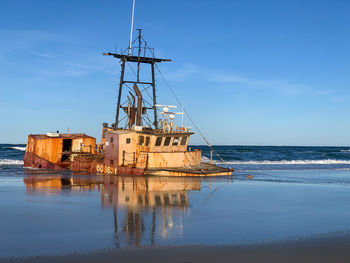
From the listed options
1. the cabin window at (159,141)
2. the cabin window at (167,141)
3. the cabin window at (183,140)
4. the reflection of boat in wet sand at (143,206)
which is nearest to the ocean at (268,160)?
the cabin window at (183,140)

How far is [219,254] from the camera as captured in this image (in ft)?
27.6

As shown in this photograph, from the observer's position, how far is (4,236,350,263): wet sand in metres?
7.95

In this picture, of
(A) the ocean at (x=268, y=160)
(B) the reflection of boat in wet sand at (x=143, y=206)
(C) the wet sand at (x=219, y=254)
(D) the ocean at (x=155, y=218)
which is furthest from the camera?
(A) the ocean at (x=268, y=160)

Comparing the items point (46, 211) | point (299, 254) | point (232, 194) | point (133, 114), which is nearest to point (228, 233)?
point (299, 254)

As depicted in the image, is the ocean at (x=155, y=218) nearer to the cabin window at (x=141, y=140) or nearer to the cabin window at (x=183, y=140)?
the cabin window at (x=141, y=140)

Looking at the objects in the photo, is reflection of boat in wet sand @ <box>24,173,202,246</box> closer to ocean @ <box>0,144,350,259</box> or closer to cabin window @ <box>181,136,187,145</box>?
ocean @ <box>0,144,350,259</box>

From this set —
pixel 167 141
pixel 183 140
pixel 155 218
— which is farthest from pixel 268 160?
pixel 155 218

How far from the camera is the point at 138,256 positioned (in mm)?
8125

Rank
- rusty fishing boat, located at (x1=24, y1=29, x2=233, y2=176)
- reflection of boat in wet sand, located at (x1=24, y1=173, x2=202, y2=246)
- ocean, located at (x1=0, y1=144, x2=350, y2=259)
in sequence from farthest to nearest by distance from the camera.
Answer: rusty fishing boat, located at (x1=24, y1=29, x2=233, y2=176) → reflection of boat in wet sand, located at (x1=24, y1=173, x2=202, y2=246) → ocean, located at (x1=0, y1=144, x2=350, y2=259)

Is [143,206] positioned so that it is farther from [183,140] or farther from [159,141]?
[183,140]

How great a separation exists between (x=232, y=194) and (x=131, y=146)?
11.8 m

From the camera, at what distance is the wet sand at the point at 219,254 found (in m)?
7.95

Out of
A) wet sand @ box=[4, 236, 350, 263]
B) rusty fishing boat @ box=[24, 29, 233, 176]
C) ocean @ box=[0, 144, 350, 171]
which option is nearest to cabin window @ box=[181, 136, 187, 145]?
rusty fishing boat @ box=[24, 29, 233, 176]

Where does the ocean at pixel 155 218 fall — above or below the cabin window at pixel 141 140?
below
